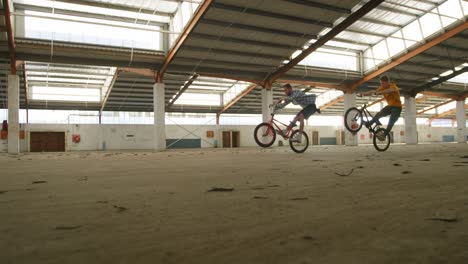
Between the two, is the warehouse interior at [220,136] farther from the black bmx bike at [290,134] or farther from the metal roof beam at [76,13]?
the black bmx bike at [290,134]

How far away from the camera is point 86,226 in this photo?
1.09 metres

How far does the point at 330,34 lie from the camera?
44.4ft

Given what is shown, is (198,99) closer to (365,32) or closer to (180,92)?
(180,92)

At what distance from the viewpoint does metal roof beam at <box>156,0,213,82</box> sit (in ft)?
38.0

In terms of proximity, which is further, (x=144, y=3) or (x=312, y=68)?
(x=312, y=68)

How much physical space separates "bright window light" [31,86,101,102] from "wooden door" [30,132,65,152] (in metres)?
2.75

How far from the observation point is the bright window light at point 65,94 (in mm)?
22641

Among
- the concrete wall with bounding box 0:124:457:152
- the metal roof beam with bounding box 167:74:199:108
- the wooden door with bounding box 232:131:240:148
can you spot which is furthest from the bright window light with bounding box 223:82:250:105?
the metal roof beam with bounding box 167:74:199:108

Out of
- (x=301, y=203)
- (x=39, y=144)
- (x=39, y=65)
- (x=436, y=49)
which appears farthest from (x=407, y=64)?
(x=39, y=144)

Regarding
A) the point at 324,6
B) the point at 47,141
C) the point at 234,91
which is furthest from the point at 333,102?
the point at 47,141

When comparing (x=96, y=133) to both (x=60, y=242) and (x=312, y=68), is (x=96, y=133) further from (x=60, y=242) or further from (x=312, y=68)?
(x=60, y=242)

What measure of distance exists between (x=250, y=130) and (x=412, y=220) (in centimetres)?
2854

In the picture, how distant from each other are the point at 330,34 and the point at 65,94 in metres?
19.6

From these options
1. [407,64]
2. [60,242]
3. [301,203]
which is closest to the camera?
[60,242]
